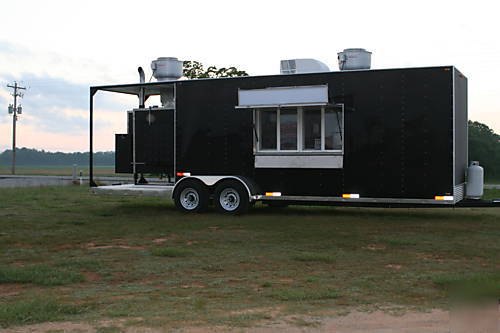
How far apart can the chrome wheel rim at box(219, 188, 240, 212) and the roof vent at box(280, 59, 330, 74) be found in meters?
2.90

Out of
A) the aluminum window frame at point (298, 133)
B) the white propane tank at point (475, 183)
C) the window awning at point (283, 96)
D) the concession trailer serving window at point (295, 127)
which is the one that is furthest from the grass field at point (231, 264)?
the window awning at point (283, 96)

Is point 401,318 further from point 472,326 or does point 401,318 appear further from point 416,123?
point 416,123

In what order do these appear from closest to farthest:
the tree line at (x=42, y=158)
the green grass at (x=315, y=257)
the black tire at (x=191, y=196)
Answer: the green grass at (x=315, y=257), the black tire at (x=191, y=196), the tree line at (x=42, y=158)

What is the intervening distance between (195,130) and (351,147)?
3645 mm

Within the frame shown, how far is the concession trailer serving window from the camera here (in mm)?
12102

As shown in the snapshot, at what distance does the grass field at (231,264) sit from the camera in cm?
525

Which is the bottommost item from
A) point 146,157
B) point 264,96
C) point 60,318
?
point 60,318

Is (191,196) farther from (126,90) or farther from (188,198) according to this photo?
(126,90)

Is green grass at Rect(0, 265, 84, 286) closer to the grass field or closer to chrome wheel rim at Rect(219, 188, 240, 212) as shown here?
the grass field

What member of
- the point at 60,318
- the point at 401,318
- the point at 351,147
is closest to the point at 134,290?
the point at 60,318

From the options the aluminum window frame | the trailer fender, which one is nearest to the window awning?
the aluminum window frame

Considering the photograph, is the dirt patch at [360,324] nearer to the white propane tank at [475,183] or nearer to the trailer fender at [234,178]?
the trailer fender at [234,178]

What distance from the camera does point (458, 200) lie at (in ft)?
38.4

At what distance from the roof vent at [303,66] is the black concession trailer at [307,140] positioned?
0.42 meters
